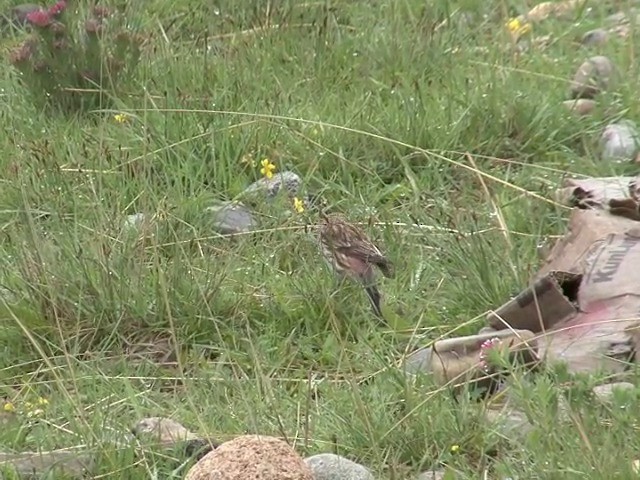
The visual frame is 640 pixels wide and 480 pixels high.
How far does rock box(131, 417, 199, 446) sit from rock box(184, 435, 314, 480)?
344 mm

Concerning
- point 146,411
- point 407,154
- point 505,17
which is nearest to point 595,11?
point 505,17

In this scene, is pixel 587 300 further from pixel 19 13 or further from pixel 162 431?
pixel 19 13

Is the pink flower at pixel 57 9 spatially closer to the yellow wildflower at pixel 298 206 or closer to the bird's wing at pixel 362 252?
the yellow wildflower at pixel 298 206

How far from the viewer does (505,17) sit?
560cm

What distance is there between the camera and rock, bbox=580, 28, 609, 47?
17.6 feet

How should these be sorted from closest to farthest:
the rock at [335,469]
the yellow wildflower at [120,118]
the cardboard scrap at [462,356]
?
the rock at [335,469], the cardboard scrap at [462,356], the yellow wildflower at [120,118]

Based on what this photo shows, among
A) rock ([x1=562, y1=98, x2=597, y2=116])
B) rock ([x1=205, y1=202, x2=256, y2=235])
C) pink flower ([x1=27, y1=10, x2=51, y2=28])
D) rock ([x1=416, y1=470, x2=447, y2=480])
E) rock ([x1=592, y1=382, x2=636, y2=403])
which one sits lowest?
rock ([x1=205, y1=202, x2=256, y2=235])

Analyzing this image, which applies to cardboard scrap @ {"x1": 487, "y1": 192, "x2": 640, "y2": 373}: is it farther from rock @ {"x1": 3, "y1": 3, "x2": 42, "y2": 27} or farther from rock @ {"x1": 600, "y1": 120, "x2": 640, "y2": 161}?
rock @ {"x1": 3, "y1": 3, "x2": 42, "y2": 27}

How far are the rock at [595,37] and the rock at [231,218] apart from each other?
74.8 inches

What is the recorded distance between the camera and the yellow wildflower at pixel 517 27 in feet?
17.6

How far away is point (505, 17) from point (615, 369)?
9.38 feet

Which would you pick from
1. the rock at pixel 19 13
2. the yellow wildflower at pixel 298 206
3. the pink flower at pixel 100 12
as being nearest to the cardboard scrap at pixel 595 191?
the yellow wildflower at pixel 298 206

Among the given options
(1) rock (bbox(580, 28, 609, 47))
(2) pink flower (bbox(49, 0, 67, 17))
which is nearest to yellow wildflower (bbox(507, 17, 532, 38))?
(1) rock (bbox(580, 28, 609, 47))

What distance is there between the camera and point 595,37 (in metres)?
5.41
